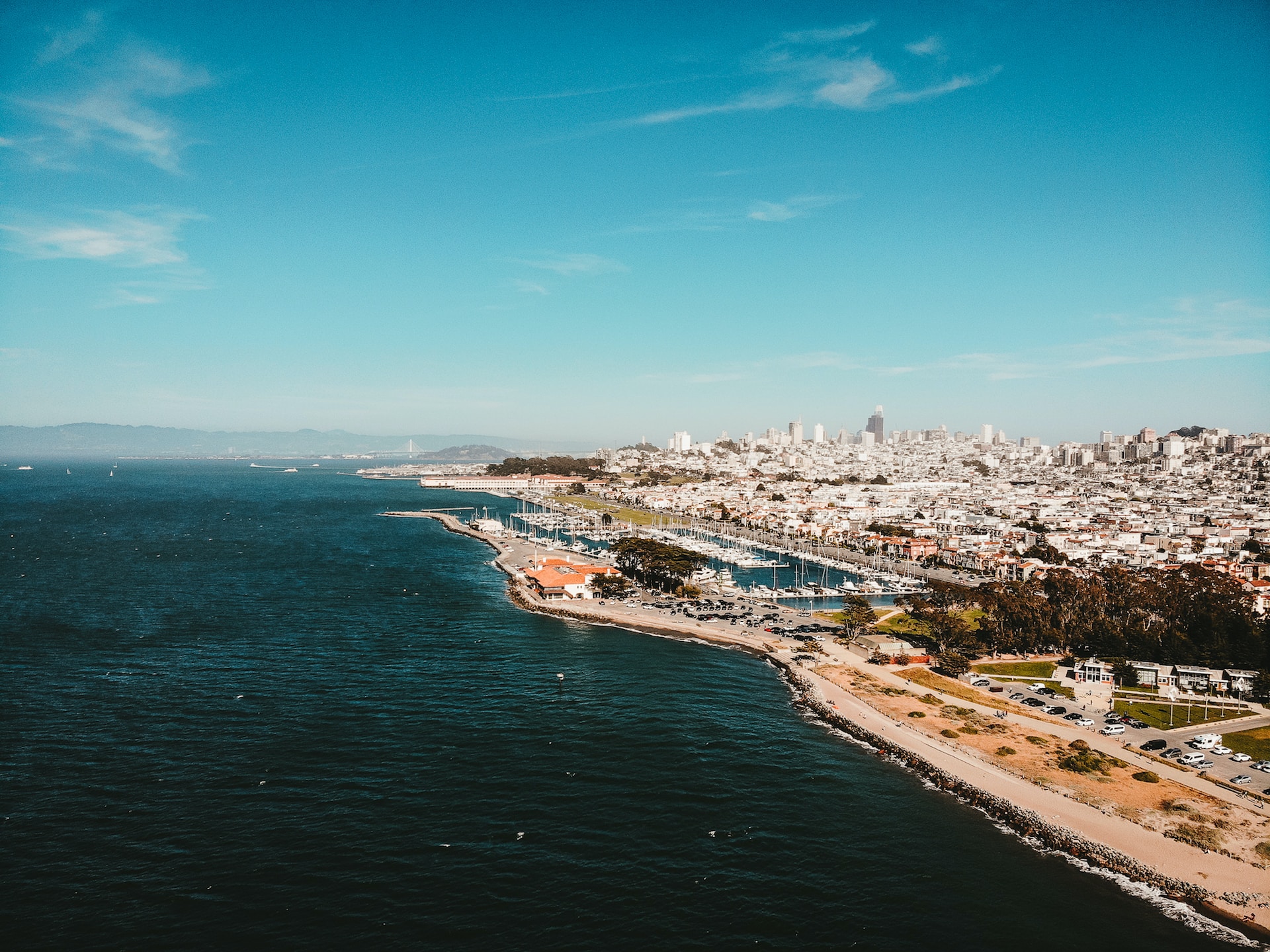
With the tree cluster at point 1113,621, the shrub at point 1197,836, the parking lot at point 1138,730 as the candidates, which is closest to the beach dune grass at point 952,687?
the parking lot at point 1138,730

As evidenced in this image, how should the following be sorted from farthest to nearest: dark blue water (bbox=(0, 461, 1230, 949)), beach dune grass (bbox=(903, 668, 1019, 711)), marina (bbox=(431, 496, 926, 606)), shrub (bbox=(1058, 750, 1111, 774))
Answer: marina (bbox=(431, 496, 926, 606)) < beach dune grass (bbox=(903, 668, 1019, 711)) < shrub (bbox=(1058, 750, 1111, 774)) < dark blue water (bbox=(0, 461, 1230, 949))

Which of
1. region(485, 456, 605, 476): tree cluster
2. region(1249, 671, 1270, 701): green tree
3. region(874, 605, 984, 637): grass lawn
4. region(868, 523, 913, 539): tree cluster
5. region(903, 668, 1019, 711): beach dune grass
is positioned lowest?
region(903, 668, 1019, 711): beach dune grass

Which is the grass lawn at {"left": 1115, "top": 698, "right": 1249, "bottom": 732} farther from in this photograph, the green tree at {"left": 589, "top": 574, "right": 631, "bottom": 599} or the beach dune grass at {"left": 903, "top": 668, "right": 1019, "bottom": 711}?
the green tree at {"left": 589, "top": 574, "right": 631, "bottom": 599}

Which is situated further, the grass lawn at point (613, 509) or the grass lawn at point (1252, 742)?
the grass lawn at point (613, 509)

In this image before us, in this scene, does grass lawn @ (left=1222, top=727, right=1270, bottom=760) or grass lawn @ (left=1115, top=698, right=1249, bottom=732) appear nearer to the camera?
grass lawn @ (left=1222, top=727, right=1270, bottom=760)

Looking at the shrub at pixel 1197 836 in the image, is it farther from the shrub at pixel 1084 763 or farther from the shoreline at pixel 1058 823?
the shrub at pixel 1084 763

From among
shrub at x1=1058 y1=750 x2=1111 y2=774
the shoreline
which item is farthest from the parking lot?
the shoreline
